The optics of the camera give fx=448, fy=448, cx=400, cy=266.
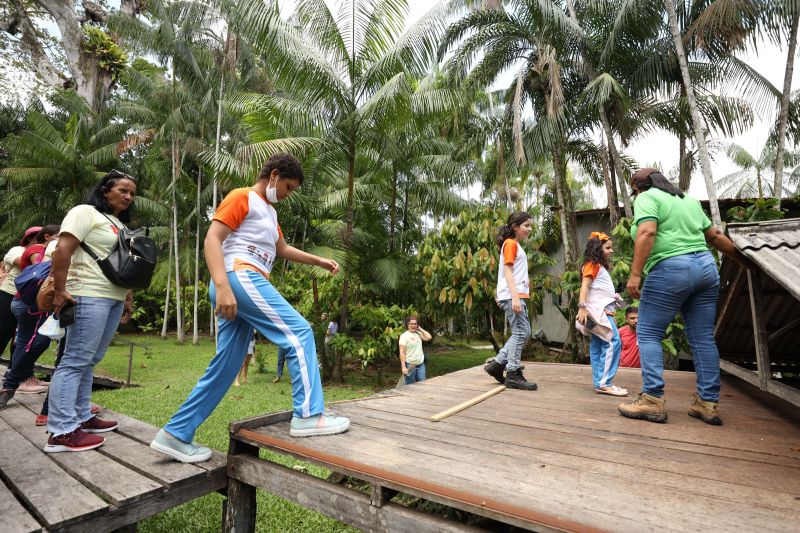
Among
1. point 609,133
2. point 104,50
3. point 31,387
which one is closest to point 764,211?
point 609,133

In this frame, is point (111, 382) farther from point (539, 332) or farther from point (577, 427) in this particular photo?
point (539, 332)

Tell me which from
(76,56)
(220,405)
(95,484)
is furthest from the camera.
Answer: (76,56)

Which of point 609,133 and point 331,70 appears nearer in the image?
point 331,70

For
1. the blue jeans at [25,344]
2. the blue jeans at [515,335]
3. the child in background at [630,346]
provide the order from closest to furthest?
the blue jeans at [25,344], the blue jeans at [515,335], the child in background at [630,346]

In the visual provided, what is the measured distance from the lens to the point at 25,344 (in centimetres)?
398

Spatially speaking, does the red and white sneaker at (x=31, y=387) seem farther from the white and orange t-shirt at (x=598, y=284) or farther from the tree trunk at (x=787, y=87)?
the tree trunk at (x=787, y=87)

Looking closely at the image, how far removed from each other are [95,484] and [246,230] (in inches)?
59.6

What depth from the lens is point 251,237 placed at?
2498 mm

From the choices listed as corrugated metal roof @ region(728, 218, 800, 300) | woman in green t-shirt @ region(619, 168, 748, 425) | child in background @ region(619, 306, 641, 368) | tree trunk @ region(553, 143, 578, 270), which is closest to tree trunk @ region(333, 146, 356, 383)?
child in background @ region(619, 306, 641, 368)

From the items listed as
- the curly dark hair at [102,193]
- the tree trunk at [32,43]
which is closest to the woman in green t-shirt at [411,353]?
the curly dark hair at [102,193]

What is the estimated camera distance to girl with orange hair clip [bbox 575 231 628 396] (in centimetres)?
417

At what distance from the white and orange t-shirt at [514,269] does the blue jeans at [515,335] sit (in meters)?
0.08

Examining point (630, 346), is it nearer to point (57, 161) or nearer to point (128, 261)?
point (128, 261)

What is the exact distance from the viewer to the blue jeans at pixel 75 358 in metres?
2.57
